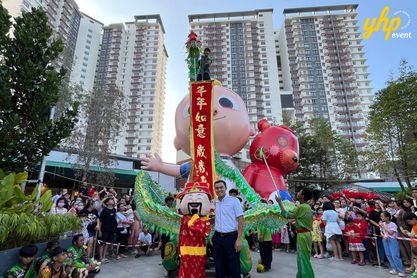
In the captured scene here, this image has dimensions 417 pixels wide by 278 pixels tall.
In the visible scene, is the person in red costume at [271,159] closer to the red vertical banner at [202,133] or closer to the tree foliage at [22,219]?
the red vertical banner at [202,133]

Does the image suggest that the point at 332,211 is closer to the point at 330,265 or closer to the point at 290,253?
the point at 330,265

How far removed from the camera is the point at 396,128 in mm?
16766

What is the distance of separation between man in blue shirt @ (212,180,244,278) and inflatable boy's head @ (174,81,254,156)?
3592 mm

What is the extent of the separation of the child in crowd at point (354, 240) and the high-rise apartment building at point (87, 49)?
65.2m

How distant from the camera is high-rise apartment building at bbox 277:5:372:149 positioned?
56.6m

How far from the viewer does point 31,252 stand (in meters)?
3.39

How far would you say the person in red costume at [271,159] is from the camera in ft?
26.9

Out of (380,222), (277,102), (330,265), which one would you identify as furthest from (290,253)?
(277,102)

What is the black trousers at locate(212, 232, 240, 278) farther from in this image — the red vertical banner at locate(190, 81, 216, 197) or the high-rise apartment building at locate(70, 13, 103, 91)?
the high-rise apartment building at locate(70, 13, 103, 91)

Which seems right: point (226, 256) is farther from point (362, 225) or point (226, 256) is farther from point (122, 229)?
point (362, 225)

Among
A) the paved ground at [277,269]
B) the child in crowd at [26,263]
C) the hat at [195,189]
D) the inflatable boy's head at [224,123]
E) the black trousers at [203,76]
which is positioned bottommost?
the paved ground at [277,269]

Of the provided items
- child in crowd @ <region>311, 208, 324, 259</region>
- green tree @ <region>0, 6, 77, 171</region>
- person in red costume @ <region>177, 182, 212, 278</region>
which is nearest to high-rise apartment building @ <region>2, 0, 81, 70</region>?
green tree @ <region>0, 6, 77, 171</region>

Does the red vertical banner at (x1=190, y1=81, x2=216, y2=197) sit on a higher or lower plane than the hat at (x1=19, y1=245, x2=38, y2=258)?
higher

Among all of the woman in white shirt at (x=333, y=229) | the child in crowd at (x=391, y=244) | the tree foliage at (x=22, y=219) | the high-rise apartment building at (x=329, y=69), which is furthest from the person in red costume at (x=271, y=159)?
the high-rise apartment building at (x=329, y=69)
